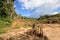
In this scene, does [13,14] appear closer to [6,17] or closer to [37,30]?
[6,17]

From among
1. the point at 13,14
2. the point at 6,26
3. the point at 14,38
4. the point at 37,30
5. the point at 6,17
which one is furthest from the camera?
the point at 13,14

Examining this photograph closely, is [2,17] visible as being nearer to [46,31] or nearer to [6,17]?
[6,17]

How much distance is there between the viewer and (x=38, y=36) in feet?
38.1

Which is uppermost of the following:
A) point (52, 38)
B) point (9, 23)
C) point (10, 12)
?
point (10, 12)

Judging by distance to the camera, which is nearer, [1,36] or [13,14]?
[1,36]

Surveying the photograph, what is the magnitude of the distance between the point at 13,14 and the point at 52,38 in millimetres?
8434

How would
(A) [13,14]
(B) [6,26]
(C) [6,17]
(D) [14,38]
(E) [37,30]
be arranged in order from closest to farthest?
(D) [14,38] < (E) [37,30] < (B) [6,26] < (C) [6,17] < (A) [13,14]

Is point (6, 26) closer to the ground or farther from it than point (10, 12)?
closer to the ground

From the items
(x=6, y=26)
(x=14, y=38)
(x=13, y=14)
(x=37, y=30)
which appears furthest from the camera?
(x=13, y=14)

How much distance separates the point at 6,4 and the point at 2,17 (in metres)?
1.55

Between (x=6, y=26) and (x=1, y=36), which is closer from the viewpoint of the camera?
(x=1, y=36)

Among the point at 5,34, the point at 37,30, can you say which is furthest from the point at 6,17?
the point at 37,30

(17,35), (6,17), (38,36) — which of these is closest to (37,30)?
(38,36)

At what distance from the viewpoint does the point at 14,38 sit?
11.4 m
